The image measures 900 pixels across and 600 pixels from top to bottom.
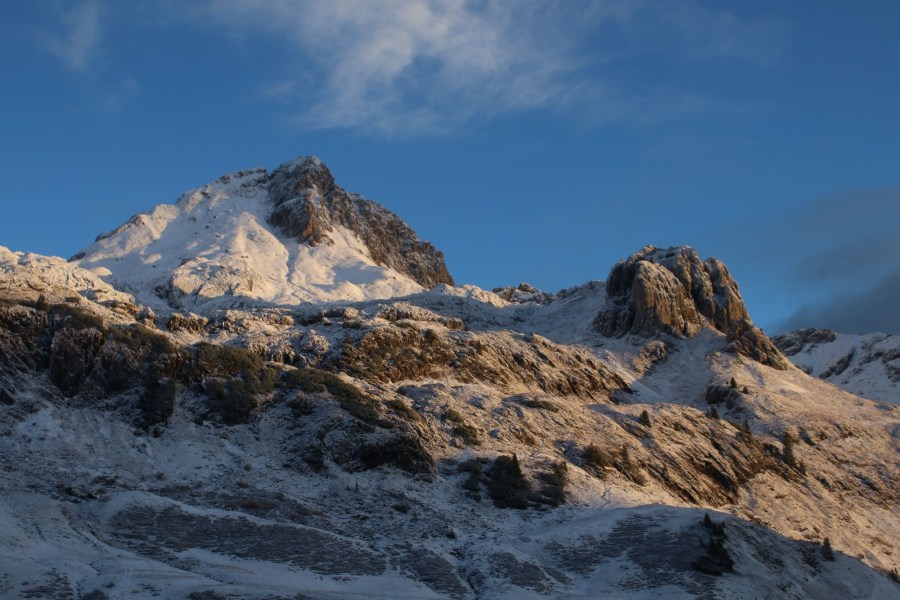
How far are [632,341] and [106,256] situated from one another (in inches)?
2831

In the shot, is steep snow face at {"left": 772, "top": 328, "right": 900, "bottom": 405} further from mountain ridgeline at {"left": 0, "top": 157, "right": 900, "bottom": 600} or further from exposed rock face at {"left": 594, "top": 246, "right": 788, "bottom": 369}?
mountain ridgeline at {"left": 0, "top": 157, "right": 900, "bottom": 600}

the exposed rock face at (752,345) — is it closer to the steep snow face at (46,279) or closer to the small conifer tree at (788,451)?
the small conifer tree at (788,451)

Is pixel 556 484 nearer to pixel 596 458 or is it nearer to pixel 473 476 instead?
pixel 473 476

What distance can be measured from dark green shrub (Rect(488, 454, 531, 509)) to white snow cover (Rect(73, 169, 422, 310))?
48996 millimetres

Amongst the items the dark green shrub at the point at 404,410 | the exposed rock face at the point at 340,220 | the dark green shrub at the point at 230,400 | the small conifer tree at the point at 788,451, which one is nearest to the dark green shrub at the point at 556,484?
the dark green shrub at the point at 404,410

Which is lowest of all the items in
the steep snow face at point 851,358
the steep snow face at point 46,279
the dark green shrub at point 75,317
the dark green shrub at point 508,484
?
the dark green shrub at point 508,484

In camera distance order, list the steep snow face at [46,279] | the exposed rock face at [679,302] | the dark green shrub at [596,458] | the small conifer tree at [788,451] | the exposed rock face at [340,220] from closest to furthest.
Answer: the dark green shrub at [596,458] < the steep snow face at [46,279] < the small conifer tree at [788,451] < the exposed rock face at [679,302] < the exposed rock face at [340,220]

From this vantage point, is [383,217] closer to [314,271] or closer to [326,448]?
[314,271]

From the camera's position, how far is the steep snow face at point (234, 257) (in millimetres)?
104125

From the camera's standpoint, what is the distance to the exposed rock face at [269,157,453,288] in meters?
135

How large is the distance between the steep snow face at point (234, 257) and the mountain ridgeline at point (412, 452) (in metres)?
1.17

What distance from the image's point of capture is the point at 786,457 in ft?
234

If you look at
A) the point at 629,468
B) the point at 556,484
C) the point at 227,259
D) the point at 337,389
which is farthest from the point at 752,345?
the point at 227,259

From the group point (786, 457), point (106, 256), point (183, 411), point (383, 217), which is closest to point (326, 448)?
point (183, 411)
